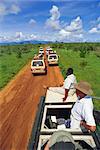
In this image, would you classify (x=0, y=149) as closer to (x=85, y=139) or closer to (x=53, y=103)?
(x=53, y=103)

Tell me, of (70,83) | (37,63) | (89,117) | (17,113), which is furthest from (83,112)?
(37,63)

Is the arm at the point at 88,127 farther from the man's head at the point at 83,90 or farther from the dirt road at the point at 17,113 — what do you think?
the dirt road at the point at 17,113

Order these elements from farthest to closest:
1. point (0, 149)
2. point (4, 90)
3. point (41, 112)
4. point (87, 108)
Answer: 1. point (4, 90)
2. point (0, 149)
3. point (41, 112)
4. point (87, 108)

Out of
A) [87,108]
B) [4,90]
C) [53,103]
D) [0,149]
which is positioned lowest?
[4,90]

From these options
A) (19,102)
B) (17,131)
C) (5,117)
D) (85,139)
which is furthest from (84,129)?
(19,102)

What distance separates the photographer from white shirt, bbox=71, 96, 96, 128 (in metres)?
5.20

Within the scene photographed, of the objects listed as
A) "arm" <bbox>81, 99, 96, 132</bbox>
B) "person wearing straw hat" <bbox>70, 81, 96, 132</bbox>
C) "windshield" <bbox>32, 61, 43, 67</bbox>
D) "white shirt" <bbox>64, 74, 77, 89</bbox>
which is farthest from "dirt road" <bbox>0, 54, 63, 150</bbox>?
"windshield" <bbox>32, 61, 43, 67</bbox>

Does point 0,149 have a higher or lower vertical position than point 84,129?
lower

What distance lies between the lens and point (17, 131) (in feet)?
32.5

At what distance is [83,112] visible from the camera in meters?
5.36

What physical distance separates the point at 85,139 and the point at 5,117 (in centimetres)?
675

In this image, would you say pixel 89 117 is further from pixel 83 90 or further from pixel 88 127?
pixel 83 90

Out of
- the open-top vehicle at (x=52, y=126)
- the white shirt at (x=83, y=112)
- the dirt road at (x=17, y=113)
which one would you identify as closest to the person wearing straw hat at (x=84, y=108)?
the white shirt at (x=83, y=112)

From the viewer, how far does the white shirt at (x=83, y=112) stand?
5.20 m
